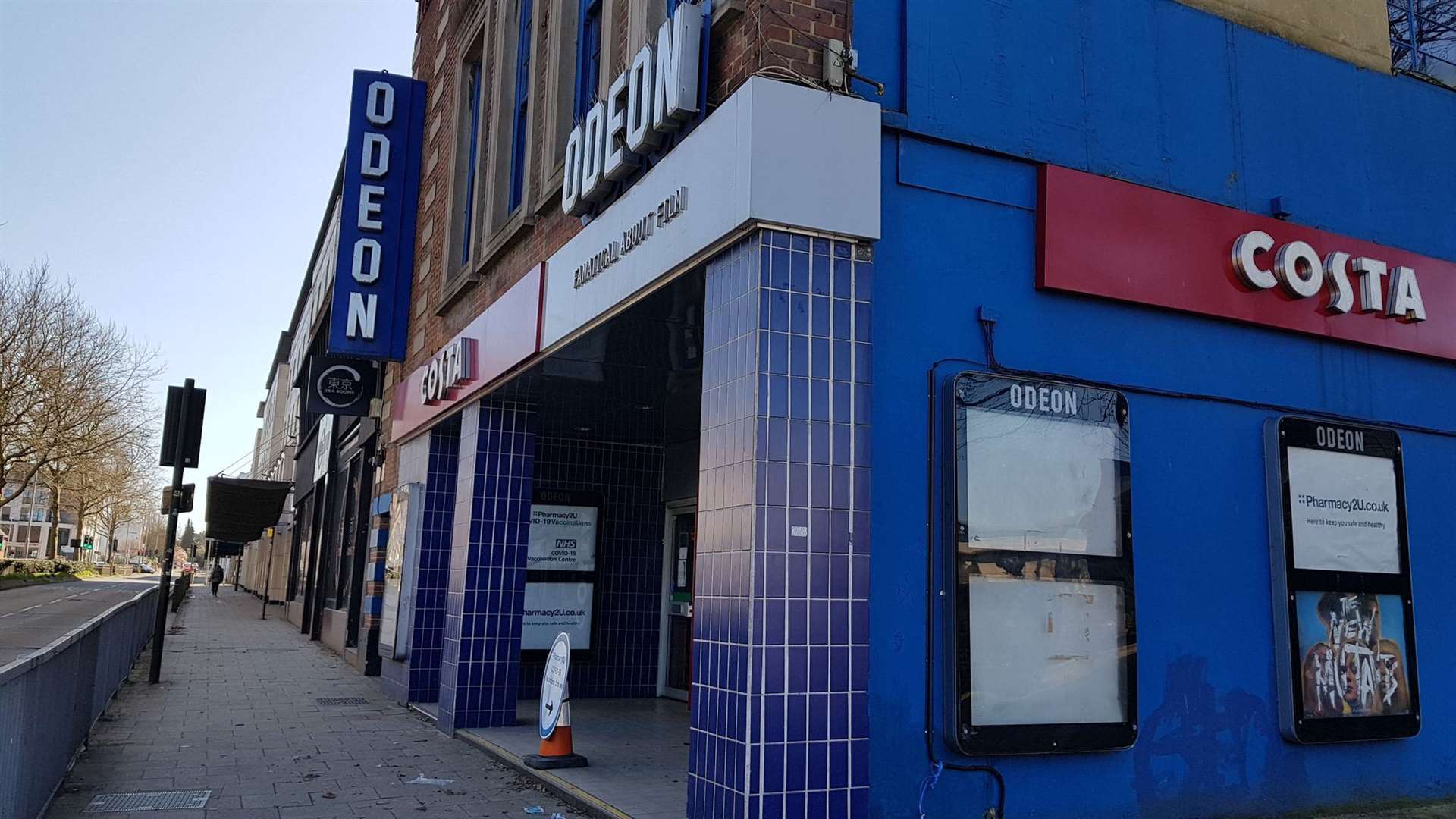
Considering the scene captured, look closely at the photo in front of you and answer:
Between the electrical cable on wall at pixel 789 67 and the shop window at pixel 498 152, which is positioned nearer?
the electrical cable on wall at pixel 789 67

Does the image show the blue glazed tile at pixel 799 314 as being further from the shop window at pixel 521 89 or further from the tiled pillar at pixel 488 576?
the shop window at pixel 521 89

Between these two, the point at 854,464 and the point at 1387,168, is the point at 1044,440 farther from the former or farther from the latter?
the point at 1387,168

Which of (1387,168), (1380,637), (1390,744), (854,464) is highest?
(1387,168)

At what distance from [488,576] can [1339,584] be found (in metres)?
7.43

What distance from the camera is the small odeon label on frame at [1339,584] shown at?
714cm

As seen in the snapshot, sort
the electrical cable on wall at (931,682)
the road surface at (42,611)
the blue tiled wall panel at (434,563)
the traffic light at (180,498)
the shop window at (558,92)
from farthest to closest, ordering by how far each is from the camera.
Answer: the road surface at (42,611) < the traffic light at (180,498) < the blue tiled wall panel at (434,563) < the shop window at (558,92) < the electrical cable on wall at (931,682)

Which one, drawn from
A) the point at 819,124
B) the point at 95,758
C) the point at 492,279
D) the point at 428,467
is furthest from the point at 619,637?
the point at 819,124

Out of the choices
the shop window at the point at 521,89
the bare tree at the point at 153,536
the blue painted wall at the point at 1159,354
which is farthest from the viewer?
the bare tree at the point at 153,536

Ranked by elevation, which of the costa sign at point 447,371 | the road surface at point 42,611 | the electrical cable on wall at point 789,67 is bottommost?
the road surface at point 42,611

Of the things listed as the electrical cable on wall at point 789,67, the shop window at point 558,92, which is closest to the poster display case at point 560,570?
the shop window at point 558,92

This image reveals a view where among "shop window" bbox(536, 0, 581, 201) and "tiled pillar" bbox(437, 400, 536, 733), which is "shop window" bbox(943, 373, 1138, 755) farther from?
"tiled pillar" bbox(437, 400, 536, 733)

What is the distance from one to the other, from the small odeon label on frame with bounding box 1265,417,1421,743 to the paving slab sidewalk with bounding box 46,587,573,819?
5206 mm

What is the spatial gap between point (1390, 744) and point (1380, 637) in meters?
0.76

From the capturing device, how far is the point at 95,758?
27.8 ft
